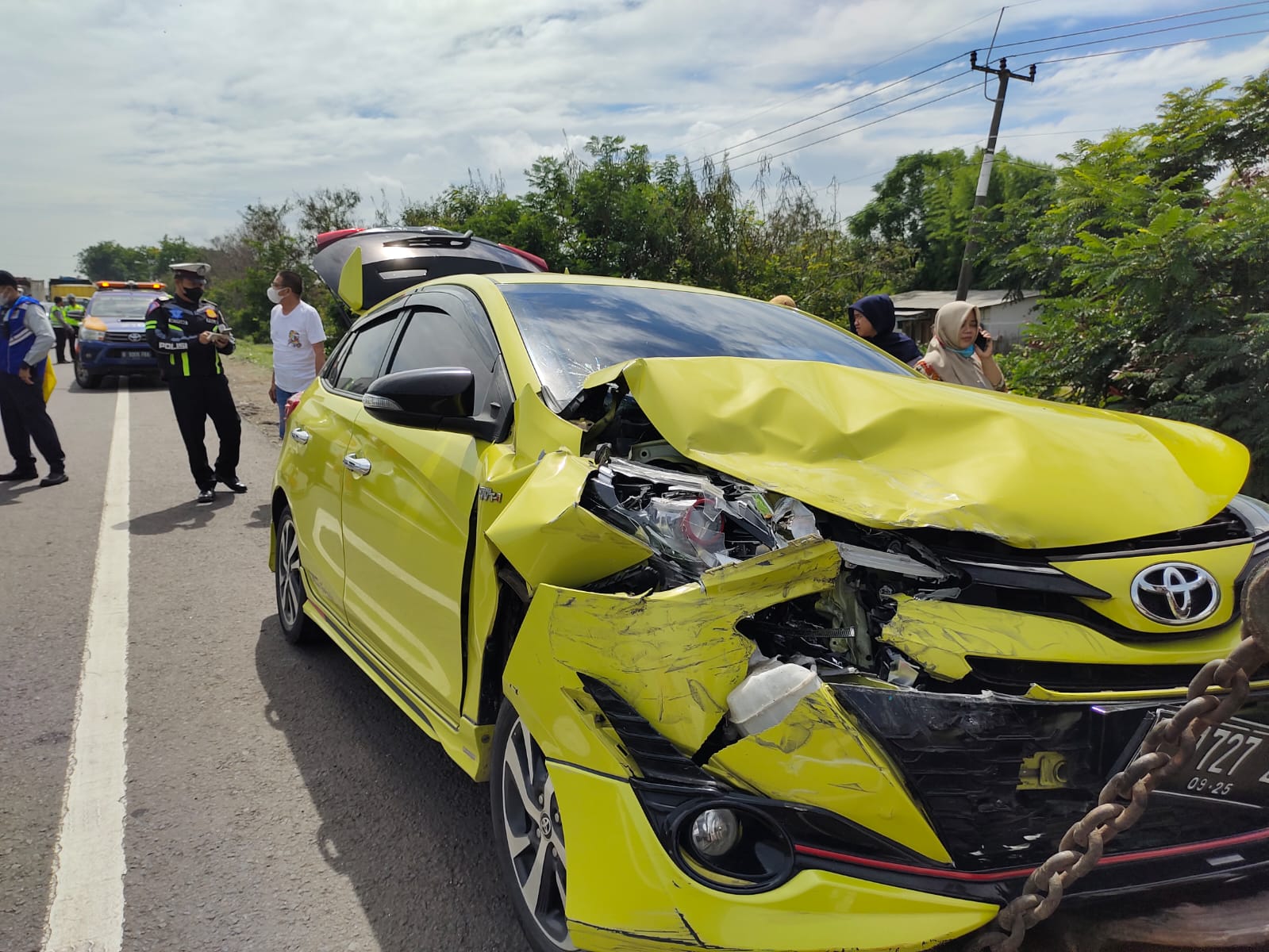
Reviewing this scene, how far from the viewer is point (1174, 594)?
183 centimetres

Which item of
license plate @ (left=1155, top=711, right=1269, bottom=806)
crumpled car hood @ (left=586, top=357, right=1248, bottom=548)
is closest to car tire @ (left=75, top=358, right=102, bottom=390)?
crumpled car hood @ (left=586, top=357, right=1248, bottom=548)

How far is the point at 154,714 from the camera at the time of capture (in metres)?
3.73

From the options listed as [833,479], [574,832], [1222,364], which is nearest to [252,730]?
[574,832]

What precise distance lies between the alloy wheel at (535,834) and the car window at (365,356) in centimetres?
198

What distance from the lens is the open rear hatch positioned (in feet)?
19.8

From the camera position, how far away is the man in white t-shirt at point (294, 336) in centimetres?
755

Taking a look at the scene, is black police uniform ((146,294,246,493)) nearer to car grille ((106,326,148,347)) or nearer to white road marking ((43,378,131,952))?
white road marking ((43,378,131,952))

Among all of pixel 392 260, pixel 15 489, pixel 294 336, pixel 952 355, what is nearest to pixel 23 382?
pixel 15 489

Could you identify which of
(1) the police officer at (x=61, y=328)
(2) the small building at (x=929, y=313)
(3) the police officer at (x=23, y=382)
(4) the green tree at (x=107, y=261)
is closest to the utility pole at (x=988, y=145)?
(2) the small building at (x=929, y=313)

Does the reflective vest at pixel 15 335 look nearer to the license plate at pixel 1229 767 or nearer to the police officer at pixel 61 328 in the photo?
the license plate at pixel 1229 767

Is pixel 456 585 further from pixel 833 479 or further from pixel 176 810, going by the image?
pixel 176 810

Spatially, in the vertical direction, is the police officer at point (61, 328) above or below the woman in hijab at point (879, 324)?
below

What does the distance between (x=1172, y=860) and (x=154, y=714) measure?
3.63 meters

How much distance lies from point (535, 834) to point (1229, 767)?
1.53 metres
